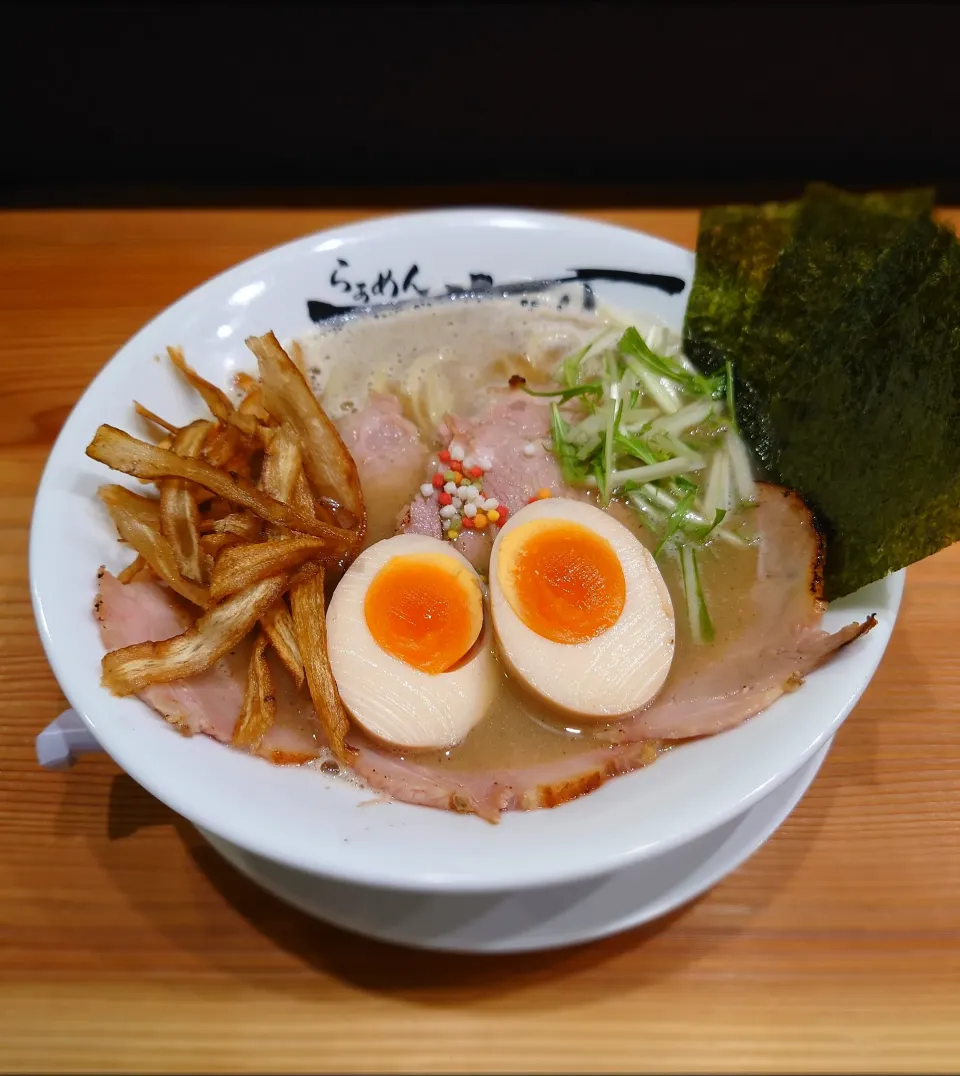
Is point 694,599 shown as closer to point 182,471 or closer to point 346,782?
point 346,782

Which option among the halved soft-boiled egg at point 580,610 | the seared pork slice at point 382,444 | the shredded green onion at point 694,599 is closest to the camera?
the halved soft-boiled egg at point 580,610

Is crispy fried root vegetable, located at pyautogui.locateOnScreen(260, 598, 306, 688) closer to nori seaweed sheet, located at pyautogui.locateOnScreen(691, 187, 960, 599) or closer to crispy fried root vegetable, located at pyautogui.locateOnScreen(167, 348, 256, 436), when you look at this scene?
crispy fried root vegetable, located at pyautogui.locateOnScreen(167, 348, 256, 436)

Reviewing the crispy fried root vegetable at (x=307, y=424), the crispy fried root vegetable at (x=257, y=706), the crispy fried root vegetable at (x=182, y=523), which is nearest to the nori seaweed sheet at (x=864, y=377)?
the crispy fried root vegetable at (x=307, y=424)

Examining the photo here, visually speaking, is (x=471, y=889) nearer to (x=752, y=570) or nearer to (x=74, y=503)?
(x=752, y=570)

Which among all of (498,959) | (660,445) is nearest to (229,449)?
(660,445)

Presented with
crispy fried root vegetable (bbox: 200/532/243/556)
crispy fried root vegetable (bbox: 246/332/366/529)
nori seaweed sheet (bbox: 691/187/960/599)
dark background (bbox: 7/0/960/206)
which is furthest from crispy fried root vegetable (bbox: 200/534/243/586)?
dark background (bbox: 7/0/960/206)

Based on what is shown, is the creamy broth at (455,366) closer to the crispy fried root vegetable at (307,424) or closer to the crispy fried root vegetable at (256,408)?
the crispy fried root vegetable at (307,424)
